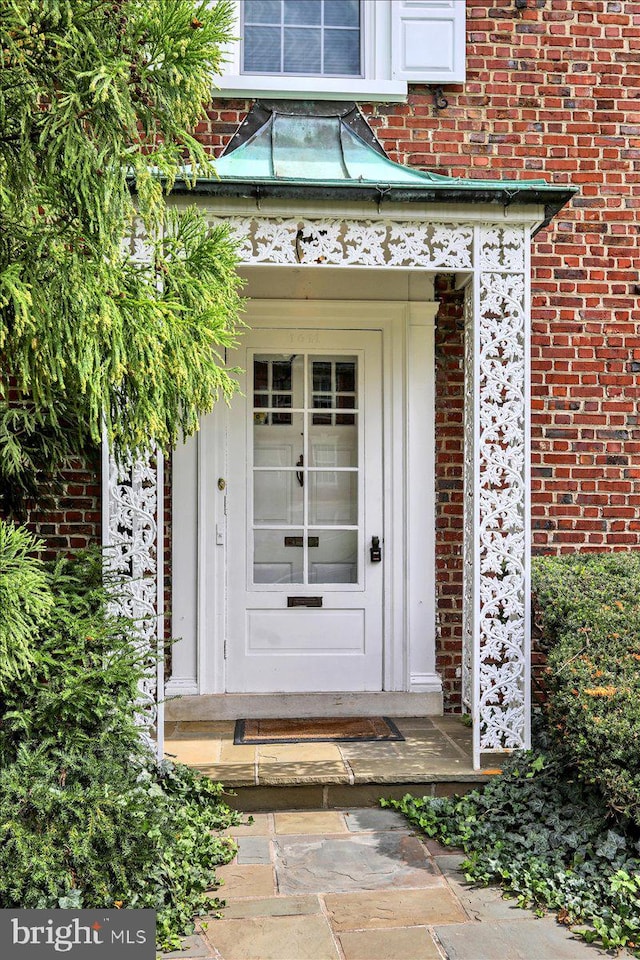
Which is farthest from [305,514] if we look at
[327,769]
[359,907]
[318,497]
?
[359,907]

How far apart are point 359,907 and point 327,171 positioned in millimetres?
3485

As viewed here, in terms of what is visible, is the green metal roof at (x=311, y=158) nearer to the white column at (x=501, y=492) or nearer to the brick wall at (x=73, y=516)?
the white column at (x=501, y=492)

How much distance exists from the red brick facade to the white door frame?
0.43 ft

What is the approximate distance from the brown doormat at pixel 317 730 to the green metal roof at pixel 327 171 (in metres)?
2.92

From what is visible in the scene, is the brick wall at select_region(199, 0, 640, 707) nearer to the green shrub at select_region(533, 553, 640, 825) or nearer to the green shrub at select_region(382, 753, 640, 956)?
the green shrub at select_region(533, 553, 640, 825)

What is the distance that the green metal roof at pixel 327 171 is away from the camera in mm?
3875

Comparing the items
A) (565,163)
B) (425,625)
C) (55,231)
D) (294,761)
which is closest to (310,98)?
(565,163)

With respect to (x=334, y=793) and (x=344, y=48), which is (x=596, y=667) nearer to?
(x=334, y=793)

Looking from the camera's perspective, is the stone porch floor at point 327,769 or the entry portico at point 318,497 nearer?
the stone porch floor at point 327,769

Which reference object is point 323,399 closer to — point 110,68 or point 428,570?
point 428,570

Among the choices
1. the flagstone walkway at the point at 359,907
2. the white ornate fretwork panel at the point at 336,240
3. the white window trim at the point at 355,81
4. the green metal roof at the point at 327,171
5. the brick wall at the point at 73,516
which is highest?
the white window trim at the point at 355,81

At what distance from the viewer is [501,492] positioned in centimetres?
426

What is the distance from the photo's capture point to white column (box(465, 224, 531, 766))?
4176mm

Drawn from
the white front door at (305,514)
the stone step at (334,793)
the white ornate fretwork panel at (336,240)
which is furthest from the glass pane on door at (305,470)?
the stone step at (334,793)
